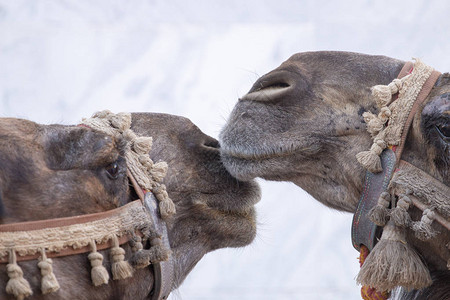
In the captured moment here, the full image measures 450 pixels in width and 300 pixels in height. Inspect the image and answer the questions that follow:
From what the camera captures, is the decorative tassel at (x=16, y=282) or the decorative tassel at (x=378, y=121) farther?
the decorative tassel at (x=378, y=121)

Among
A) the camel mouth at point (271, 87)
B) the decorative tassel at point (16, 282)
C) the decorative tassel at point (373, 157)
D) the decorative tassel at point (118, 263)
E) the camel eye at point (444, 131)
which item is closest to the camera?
the decorative tassel at point (16, 282)

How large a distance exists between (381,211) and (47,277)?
1261 mm

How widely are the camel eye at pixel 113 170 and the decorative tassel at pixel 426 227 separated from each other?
114cm

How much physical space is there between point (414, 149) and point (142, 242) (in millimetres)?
1117

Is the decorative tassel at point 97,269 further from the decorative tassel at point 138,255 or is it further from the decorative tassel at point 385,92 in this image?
the decorative tassel at point 385,92

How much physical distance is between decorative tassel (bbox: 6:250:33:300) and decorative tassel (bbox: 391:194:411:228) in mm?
1345

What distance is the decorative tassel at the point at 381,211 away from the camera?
8.85 ft

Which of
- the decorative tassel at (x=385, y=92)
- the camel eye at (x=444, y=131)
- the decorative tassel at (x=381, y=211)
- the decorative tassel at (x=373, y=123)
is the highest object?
the decorative tassel at (x=385, y=92)

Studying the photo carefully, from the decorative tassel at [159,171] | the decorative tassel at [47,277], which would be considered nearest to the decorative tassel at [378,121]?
the decorative tassel at [159,171]

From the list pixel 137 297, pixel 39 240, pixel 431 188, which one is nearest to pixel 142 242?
pixel 137 297

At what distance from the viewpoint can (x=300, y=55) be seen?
3250 mm

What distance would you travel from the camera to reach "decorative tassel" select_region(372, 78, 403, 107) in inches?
112

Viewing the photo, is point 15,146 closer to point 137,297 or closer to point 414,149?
point 137,297

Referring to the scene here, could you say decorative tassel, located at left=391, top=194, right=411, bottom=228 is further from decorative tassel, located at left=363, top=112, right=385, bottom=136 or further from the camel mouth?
the camel mouth
